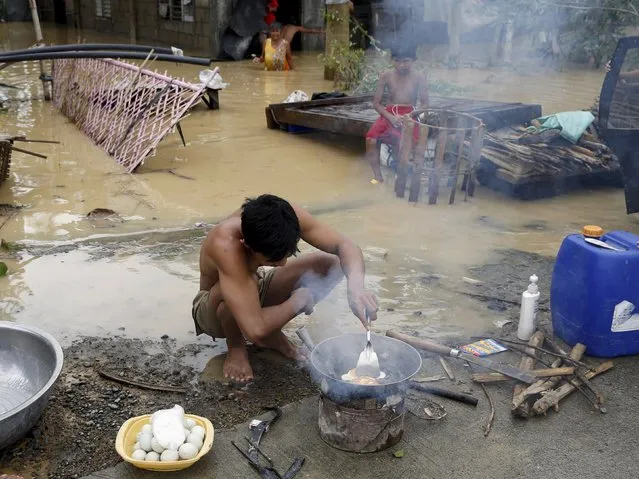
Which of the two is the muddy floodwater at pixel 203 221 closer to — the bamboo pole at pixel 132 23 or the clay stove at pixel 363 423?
the clay stove at pixel 363 423

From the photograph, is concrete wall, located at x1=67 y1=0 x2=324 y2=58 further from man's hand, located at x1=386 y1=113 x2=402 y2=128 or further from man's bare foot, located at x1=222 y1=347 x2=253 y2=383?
man's bare foot, located at x1=222 y1=347 x2=253 y2=383

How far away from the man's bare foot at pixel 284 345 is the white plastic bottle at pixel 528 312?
1.38m

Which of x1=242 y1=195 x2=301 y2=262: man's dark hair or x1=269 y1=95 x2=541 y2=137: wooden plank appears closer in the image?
x1=242 y1=195 x2=301 y2=262: man's dark hair

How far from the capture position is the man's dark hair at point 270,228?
318cm

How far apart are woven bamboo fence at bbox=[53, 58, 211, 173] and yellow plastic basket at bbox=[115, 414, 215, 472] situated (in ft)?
17.0

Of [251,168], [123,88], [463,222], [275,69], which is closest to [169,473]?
[463,222]

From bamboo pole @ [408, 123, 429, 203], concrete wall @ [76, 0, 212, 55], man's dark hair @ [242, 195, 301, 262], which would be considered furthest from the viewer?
concrete wall @ [76, 0, 212, 55]

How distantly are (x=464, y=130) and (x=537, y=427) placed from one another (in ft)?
12.5

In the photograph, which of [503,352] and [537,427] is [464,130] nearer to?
[503,352]

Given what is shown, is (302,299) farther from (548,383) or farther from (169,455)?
(548,383)

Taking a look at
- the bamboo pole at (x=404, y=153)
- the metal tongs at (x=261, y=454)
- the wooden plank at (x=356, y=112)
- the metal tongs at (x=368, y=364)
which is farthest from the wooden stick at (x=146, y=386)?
the wooden plank at (x=356, y=112)

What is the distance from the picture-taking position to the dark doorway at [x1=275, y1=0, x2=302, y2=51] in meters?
19.1

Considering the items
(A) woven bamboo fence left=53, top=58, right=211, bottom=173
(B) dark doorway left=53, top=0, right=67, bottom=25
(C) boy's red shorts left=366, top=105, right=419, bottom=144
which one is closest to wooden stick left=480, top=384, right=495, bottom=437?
(C) boy's red shorts left=366, top=105, right=419, bottom=144

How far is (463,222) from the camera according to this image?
6.39 m
